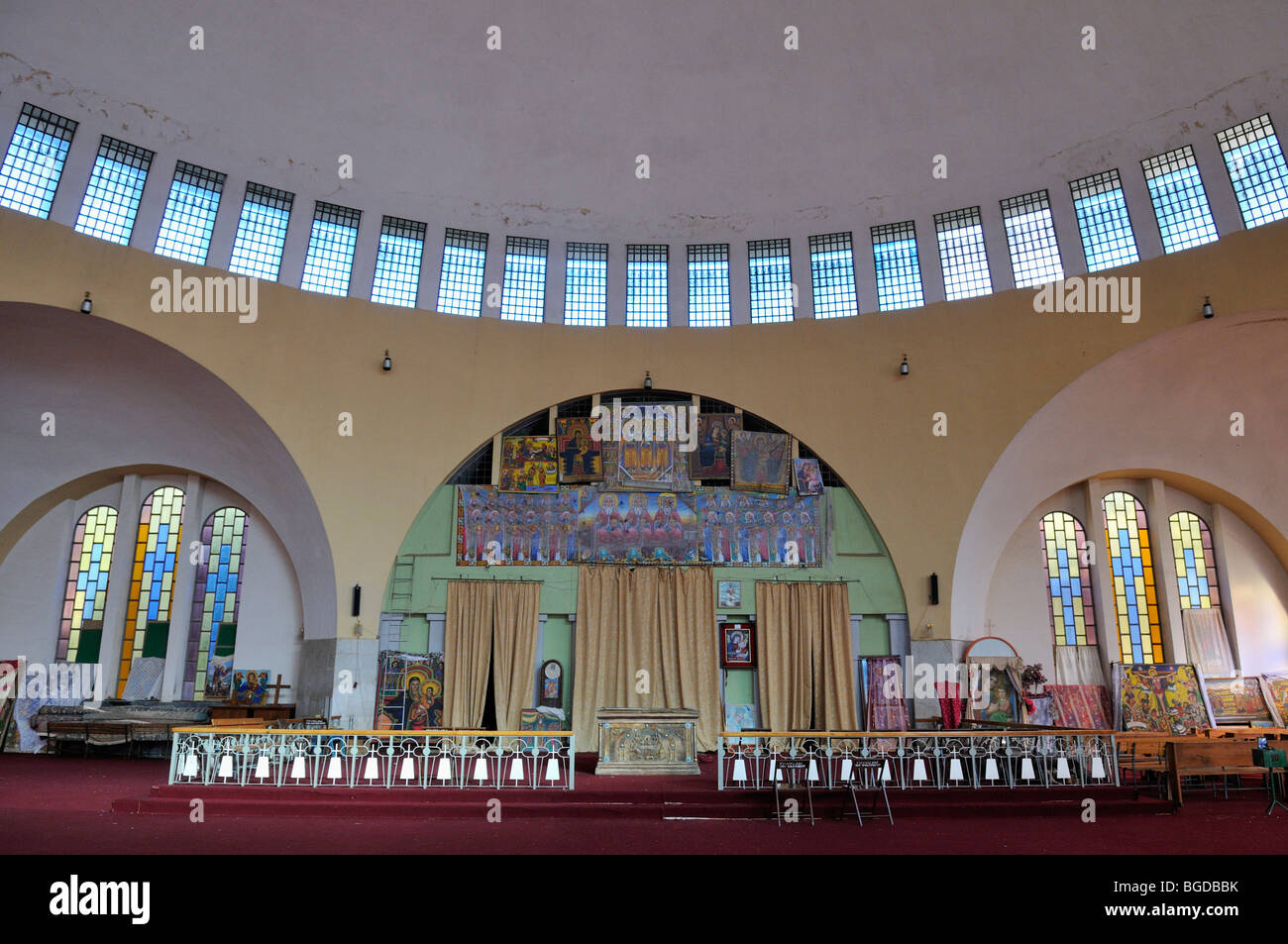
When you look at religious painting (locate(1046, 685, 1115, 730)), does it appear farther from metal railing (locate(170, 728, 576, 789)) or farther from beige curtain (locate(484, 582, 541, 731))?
metal railing (locate(170, 728, 576, 789))

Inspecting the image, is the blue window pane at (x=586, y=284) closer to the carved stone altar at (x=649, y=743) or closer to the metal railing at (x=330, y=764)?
the carved stone altar at (x=649, y=743)

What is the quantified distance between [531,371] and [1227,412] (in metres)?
12.5

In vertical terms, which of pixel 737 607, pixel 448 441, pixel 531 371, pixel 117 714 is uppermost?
pixel 531 371

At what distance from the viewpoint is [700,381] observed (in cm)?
1680

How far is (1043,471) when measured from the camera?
54.9 ft

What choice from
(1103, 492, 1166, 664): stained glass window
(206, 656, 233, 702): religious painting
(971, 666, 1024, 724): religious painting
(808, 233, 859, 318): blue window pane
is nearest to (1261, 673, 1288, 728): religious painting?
(1103, 492, 1166, 664): stained glass window

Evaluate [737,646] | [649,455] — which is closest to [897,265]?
[649,455]

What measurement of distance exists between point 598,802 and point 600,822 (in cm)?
81

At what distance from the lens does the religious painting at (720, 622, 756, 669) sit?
644 inches

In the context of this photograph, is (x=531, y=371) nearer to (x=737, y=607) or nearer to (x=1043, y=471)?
(x=737, y=607)

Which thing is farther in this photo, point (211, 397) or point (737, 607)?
point (737, 607)

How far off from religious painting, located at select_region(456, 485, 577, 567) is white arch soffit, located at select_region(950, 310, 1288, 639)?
7.02m

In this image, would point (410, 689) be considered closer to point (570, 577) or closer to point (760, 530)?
point (570, 577)

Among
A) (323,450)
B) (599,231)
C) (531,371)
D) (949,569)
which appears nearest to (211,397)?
(323,450)
